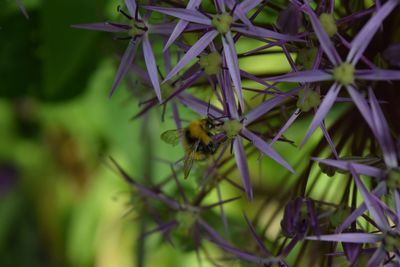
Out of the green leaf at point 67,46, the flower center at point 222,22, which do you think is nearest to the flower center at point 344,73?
the flower center at point 222,22

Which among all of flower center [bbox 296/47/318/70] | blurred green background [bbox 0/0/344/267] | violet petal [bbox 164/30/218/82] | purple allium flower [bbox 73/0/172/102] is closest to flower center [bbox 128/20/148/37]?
purple allium flower [bbox 73/0/172/102]

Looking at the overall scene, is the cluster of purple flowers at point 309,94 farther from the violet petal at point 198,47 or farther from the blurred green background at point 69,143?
the blurred green background at point 69,143

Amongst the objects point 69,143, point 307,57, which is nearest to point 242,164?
point 307,57

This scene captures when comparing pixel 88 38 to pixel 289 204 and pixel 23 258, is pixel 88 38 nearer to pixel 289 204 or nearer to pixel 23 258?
pixel 289 204

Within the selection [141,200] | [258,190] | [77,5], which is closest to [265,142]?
[141,200]

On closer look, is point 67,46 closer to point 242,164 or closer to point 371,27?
point 242,164

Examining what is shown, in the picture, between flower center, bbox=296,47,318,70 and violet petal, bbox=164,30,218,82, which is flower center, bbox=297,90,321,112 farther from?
violet petal, bbox=164,30,218,82
